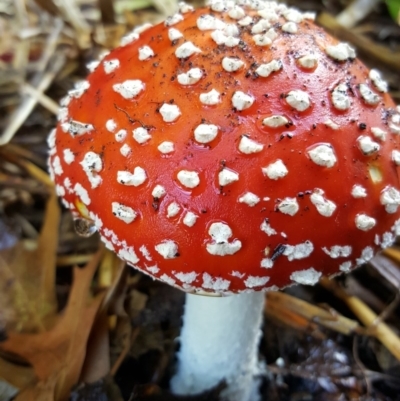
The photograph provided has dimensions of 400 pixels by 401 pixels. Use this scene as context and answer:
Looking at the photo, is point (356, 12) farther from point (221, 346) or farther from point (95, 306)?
point (95, 306)

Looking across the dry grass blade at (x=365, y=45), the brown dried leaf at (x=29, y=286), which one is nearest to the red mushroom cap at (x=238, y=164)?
the brown dried leaf at (x=29, y=286)

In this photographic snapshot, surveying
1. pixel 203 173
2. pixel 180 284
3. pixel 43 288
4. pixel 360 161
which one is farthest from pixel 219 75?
pixel 43 288

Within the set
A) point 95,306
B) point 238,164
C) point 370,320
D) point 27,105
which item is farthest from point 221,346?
point 27,105

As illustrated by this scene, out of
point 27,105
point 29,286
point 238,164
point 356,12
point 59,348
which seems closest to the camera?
point 238,164

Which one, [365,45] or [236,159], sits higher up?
[236,159]

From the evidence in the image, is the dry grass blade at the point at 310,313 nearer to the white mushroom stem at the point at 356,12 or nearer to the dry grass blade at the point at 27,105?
the dry grass blade at the point at 27,105

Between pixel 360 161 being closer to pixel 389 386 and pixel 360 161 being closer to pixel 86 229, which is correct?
pixel 86 229

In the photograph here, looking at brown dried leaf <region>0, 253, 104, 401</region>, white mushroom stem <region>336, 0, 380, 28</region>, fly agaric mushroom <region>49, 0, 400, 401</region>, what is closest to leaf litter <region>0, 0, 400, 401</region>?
brown dried leaf <region>0, 253, 104, 401</region>
